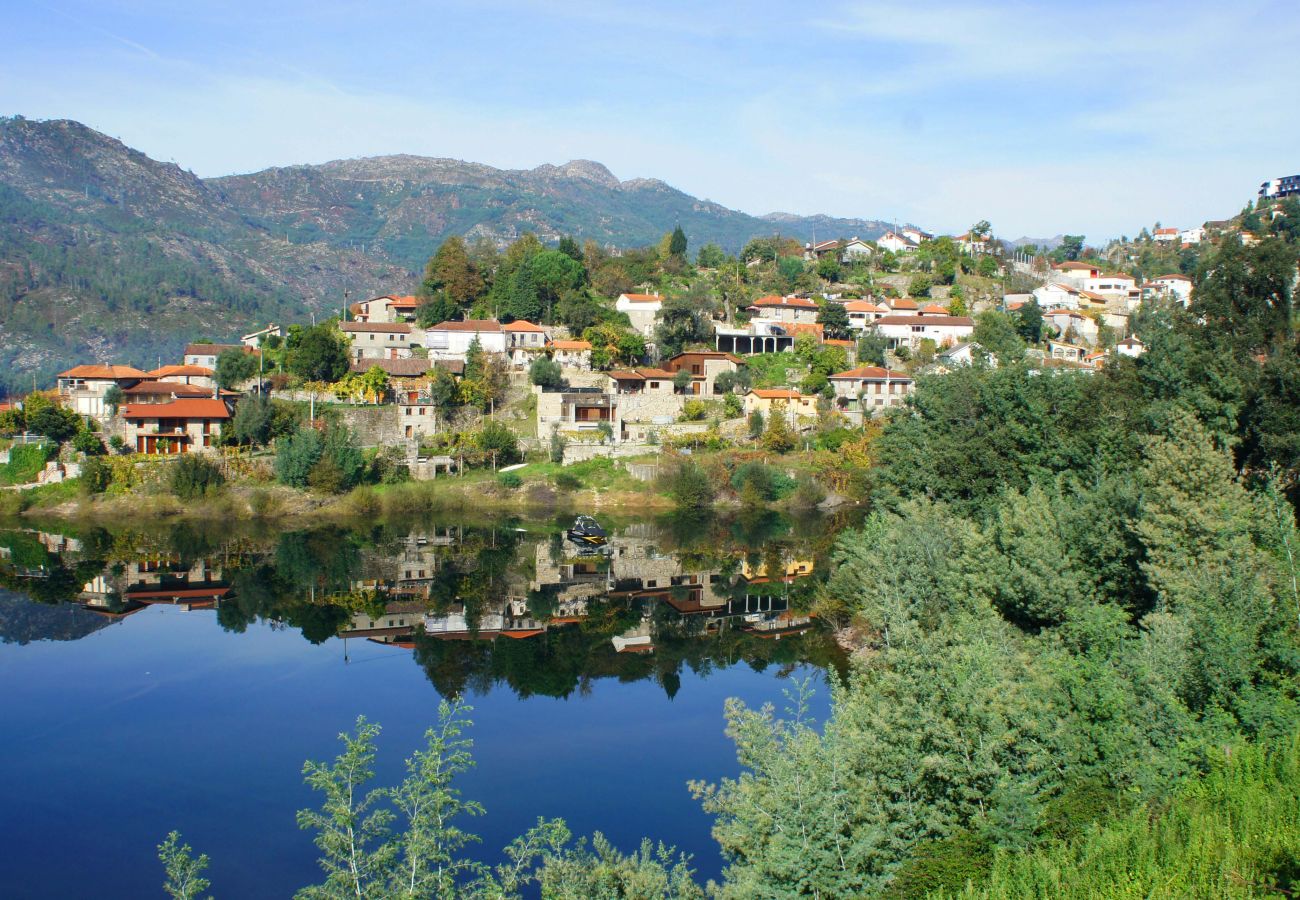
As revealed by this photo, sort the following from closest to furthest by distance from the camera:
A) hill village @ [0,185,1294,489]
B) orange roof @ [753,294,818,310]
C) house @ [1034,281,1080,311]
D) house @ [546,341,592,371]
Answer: hill village @ [0,185,1294,489], house @ [546,341,592,371], orange roof @ [753,294,818,310], house @ [1034,281,1080,311]

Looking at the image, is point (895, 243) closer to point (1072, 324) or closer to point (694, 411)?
point (1072, 324)

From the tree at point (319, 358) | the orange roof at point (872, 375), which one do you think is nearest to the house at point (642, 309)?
the orange roof at point (872, 375)

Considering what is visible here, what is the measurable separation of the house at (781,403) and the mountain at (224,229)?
176ft

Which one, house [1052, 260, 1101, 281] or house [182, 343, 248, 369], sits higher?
house [1052, 260, 1101, 281]

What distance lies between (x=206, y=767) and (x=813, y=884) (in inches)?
382

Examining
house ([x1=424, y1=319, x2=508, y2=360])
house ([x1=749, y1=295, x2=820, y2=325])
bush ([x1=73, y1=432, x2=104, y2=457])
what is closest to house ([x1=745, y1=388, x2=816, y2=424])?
house ([x1=749, y1=295, x2=820, y2=325])

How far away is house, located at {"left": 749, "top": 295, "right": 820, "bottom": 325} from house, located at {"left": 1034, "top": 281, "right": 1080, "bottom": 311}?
13.8 meters

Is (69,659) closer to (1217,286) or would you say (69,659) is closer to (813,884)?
(813,884)

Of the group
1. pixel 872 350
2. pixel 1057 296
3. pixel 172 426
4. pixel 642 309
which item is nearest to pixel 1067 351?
pixel 872 350

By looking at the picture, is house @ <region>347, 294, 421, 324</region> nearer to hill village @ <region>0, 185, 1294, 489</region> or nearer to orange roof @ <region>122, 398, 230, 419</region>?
hill village @ <region>0, 185, 1294, 489</region>

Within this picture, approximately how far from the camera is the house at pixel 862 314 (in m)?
48.5

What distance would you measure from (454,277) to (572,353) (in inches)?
358

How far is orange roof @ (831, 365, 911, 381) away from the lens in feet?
131

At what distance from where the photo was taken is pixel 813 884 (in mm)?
7523
